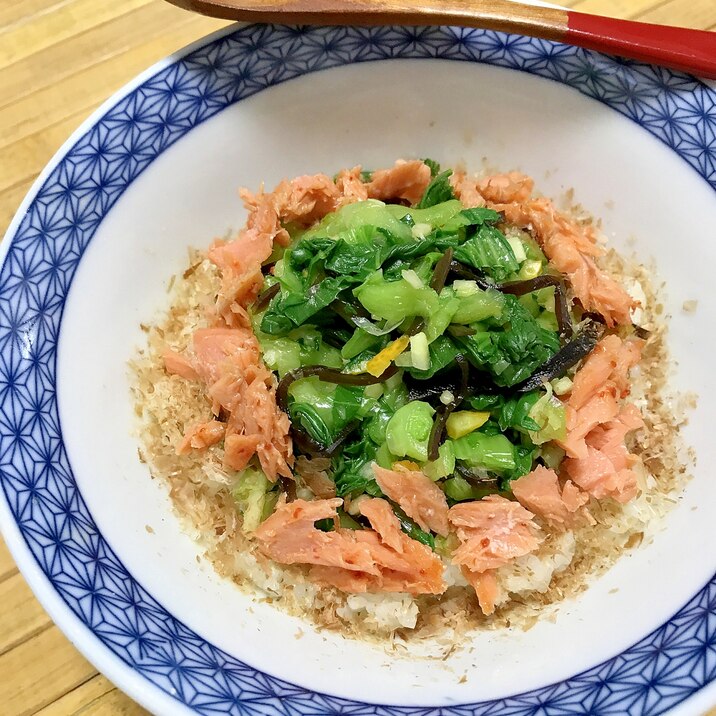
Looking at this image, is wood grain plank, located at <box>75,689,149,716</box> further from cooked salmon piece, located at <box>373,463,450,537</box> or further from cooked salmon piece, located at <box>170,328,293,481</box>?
cooked salmon piece, located at <box>373,463,450,537</box>

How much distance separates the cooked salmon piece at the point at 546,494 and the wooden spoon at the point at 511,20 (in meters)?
1.43

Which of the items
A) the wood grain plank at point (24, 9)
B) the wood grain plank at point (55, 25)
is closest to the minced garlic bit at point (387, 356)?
the wood grain plank at point (55, 25)

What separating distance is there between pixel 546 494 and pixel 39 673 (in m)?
1.84

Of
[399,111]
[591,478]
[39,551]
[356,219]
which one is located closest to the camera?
[39,551]

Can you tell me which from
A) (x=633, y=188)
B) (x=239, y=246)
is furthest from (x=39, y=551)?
(x=633, y=188)

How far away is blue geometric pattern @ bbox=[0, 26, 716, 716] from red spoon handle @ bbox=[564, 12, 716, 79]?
5 centimetres

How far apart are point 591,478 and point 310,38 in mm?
1801

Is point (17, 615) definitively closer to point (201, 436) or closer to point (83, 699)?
A: point (83, 699)

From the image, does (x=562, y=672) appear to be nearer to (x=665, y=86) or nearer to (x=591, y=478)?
(x=591, y=478)

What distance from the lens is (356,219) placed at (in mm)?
2225

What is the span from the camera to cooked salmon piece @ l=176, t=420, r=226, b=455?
7.06 feet

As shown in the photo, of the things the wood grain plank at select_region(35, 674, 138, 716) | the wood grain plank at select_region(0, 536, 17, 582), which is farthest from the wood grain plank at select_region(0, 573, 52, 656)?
the wood grain plank at select_region(35, 674, 138, 716)

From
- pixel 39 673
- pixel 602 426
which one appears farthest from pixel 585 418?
pixel 39 673

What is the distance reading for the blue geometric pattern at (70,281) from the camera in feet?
5.40
